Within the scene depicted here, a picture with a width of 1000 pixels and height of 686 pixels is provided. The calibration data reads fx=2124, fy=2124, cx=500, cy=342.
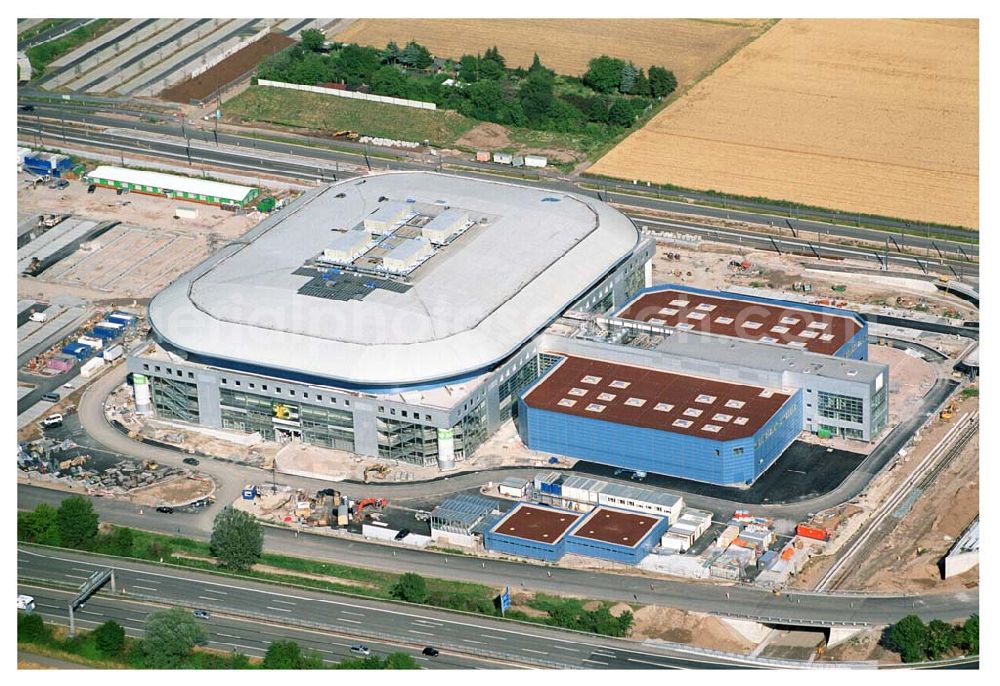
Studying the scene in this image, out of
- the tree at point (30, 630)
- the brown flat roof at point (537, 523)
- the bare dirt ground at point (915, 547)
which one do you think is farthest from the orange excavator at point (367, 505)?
the bare dirt ground at point (915, 547)

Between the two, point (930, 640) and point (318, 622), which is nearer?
point (930, 640)

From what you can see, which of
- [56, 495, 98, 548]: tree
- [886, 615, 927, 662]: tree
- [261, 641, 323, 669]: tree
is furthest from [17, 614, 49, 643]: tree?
[886, 615, 927, 662]: tree

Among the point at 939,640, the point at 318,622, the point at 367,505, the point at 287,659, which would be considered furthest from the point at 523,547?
the point at 939,640

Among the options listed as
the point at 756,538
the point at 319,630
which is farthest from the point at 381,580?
the point at 756,538

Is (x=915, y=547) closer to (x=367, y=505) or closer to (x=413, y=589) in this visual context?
(x=413, y=589)

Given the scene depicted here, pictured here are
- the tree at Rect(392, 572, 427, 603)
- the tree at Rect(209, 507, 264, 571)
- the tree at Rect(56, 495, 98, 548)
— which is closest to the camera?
the tree at Rect(392, 572, 427, 603)

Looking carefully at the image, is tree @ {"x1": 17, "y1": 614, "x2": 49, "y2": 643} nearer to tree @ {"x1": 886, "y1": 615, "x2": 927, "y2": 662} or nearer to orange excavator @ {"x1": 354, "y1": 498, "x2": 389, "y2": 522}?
orange excavator @ {"x1": 354, "y1": 498, "x2": 389, "y2": 522}
